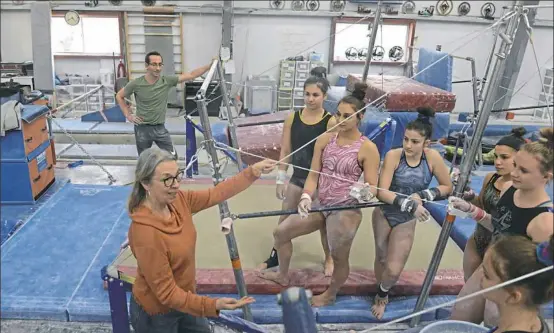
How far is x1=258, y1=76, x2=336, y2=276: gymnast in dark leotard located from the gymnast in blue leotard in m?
A: 0.46

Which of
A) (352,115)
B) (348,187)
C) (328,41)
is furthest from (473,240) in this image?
(328,41)

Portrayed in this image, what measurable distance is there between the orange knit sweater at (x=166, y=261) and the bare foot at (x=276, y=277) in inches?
46.6

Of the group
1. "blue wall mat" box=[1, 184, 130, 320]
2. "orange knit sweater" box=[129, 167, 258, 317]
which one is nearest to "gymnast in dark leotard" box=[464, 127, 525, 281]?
"orange knit sweater" box=[129, 167, 258, 317]

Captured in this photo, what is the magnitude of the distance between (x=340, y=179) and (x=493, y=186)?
2.61ft

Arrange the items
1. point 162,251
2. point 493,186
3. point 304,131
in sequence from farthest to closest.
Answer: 1. point 304,131
2. point 493,186
3. point 162,251

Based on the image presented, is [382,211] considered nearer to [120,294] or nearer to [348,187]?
[348,187]

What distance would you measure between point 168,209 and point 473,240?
1663 millimetres

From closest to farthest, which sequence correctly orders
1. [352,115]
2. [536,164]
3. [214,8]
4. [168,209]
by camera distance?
[536,164] → [168,209] → [352,115] → [214,8]

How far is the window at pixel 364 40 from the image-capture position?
32.3 ft

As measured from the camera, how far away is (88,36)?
971 cm

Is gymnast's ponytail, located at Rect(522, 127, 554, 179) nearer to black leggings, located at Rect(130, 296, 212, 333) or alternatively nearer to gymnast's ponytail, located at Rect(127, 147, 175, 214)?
gymnast's ponytail, located at Rect(127, 147, 175, 214)

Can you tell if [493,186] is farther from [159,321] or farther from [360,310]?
[159,321]

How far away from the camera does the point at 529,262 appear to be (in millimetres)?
1371

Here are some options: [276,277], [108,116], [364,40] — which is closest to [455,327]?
[276,277]
